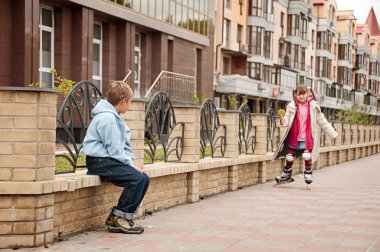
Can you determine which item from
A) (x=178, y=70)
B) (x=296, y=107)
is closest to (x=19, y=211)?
(x=296, y=107)

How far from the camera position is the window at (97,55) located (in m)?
24.3

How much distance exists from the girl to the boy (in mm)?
5846

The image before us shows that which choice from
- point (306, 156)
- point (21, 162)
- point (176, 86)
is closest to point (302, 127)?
point (306, 156)

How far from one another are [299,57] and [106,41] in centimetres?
4253

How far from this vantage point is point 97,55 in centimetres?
2459

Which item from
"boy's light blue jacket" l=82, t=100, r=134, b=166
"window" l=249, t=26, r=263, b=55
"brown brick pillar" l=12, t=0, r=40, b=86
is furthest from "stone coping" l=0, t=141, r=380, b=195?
"window" l=249, t=26, r=263, b=55

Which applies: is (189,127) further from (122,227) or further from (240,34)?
(240,34)

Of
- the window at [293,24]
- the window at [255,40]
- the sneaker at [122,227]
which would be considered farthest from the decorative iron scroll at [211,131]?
the window at [293,24]

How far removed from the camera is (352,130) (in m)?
25.4

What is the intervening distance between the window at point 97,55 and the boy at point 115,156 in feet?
56.3

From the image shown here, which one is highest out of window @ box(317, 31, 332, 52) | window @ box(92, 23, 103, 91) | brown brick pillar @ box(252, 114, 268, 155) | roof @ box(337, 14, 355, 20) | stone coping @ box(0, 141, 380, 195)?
roof @ box(337, 14, 355, 20)

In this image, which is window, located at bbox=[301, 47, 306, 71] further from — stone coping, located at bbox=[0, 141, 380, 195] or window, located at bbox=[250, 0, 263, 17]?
stone coping, located at bbox=[0, 141, 380, 195]

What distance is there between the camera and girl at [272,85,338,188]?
12617mm

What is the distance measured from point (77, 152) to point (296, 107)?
6.29 metres
